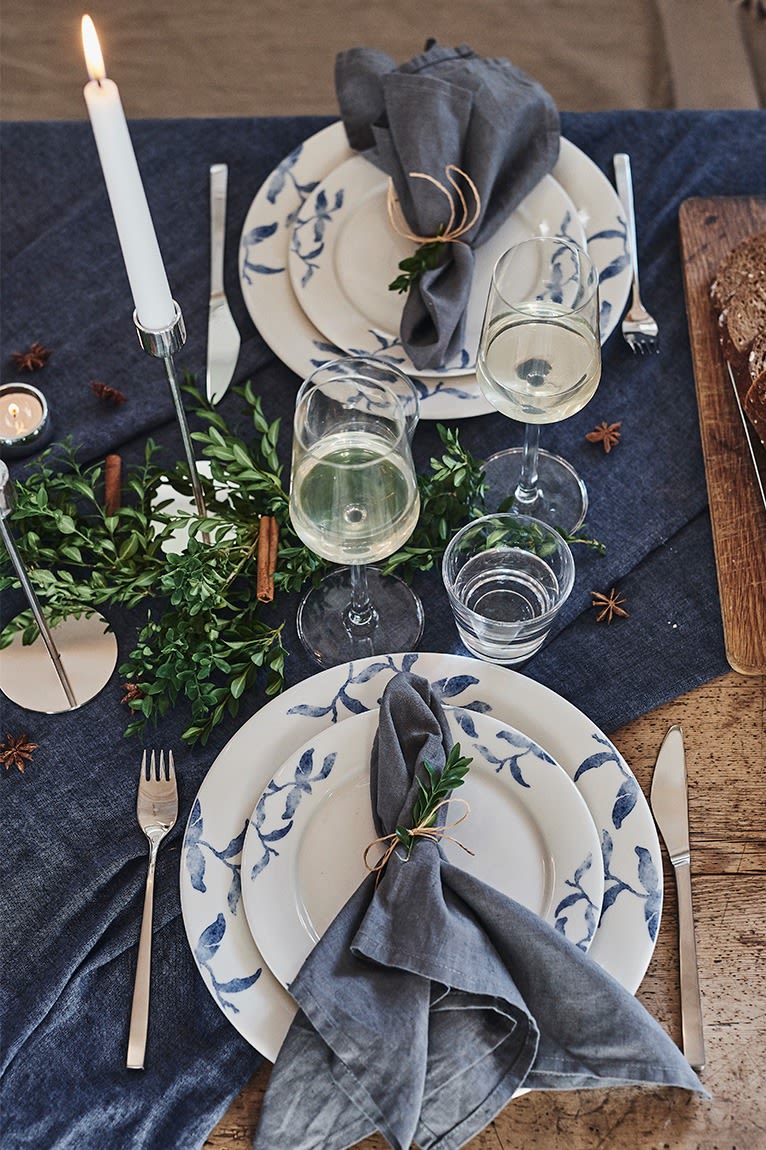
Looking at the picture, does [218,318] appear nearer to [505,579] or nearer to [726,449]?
[505,579]

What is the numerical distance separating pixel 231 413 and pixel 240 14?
1488mm

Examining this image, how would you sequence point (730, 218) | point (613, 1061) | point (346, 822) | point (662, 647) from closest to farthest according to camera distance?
point (613, 1061) → point (346, 822) → point (662, 647) → point (730, 218)

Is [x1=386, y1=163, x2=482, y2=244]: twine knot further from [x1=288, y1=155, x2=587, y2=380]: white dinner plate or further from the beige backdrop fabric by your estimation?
the beige backdrop fabric

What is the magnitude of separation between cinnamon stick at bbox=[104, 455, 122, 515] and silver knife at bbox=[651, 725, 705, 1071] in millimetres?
645

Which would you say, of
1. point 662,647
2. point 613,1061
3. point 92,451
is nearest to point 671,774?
point 662,647

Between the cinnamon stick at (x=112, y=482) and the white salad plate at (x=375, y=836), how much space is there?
0.39 meters

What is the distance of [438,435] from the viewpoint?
1.29m

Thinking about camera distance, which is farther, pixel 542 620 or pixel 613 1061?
pixel 542 620

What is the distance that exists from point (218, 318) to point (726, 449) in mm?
626

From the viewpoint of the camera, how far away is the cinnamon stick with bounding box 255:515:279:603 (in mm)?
1142

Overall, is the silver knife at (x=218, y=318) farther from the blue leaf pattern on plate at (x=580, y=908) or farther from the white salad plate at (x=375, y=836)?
the blue leaf pattern on plate at (x=580, y=908)

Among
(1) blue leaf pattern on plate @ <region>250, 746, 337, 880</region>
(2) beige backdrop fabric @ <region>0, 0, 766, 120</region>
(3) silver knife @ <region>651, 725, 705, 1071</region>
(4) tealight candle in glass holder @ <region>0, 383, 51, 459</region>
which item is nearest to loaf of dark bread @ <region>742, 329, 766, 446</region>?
(3) silver knife @ <region>651, 725, 705, 1071</region>

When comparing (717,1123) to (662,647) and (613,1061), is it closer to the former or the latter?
(613,1061)

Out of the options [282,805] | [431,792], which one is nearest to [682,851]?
[431,792]
